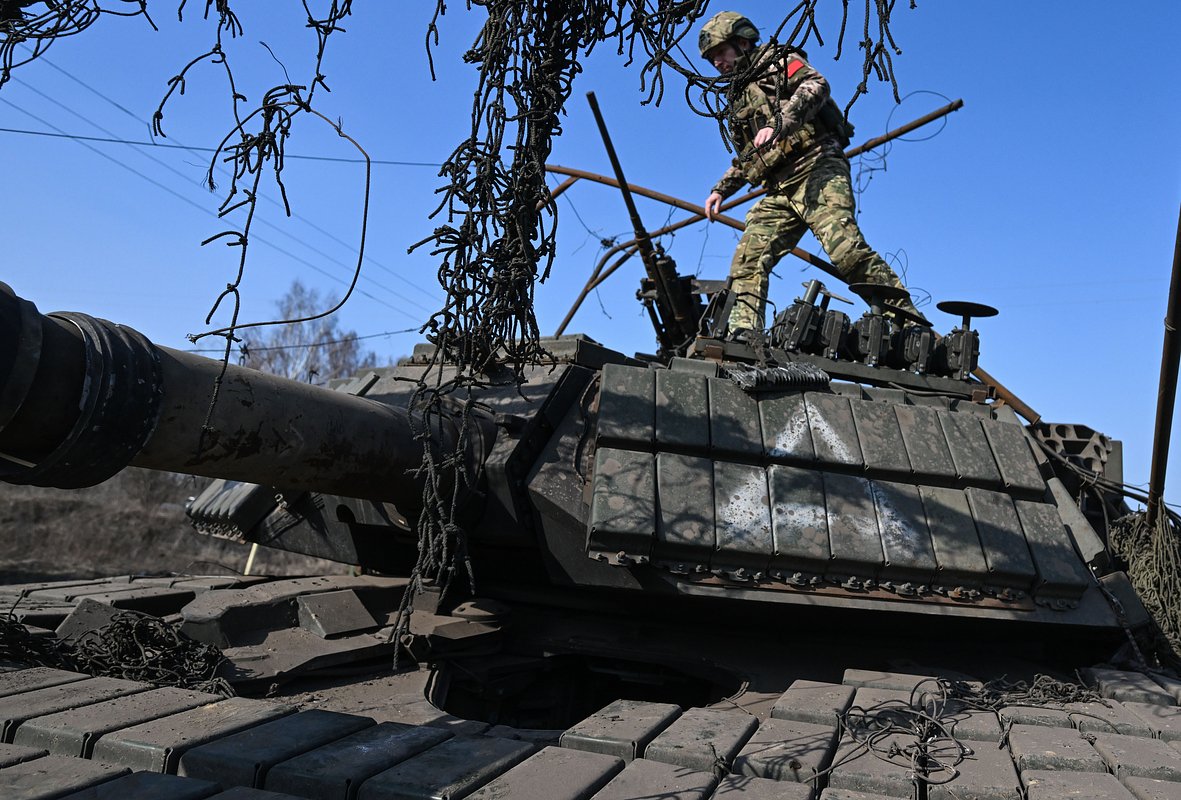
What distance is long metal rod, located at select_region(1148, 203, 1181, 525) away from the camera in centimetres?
548

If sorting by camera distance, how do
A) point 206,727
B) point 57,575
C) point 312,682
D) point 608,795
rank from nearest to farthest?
point 608,795, point 206,727, point 312,682, point 57,575

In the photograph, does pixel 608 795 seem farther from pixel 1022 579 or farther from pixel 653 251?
pixel 653 251

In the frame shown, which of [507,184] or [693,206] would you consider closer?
[507,184]

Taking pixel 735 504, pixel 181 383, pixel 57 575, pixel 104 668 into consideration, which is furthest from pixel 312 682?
pixel 57 575

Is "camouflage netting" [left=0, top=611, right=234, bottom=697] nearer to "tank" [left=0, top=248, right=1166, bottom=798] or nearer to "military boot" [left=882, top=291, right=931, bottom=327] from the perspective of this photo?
"tank" [left=0, top=248, right=1166, bottom=798]

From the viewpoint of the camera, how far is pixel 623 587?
15.6 ft

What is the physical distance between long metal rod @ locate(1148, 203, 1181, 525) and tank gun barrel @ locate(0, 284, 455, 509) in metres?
4.07

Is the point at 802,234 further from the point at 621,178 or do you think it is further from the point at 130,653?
the point at 130,653

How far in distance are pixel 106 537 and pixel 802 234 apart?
1472 centimetres

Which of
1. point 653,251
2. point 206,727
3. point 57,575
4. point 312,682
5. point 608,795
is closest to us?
point 608,795

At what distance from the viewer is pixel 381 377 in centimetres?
668

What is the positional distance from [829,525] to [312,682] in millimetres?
2539

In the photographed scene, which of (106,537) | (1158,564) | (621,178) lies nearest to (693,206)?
(621,178)

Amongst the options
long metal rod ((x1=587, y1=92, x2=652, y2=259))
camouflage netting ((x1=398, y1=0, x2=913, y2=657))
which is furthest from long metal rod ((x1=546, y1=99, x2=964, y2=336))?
camouflage netting ((x1=398, y1=0, x2=913, y2=657))
